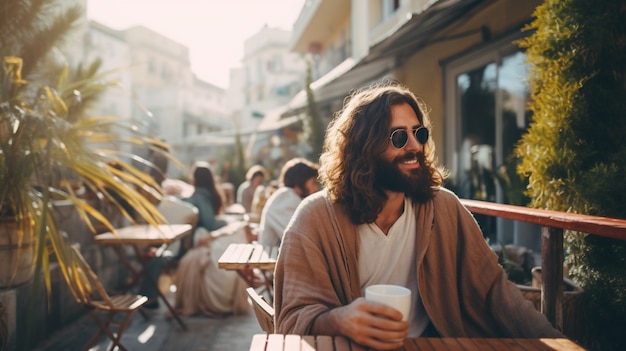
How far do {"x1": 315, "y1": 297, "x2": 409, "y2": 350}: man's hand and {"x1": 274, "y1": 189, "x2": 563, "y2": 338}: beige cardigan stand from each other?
0.23 m

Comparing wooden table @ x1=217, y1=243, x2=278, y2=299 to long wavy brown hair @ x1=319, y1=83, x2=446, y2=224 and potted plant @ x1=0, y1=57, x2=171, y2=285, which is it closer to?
potted plant @ x1=0, y1=57, x2=171, y2=285

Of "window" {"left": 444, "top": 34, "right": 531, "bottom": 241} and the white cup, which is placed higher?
"window" {"left": 444, "top": 34, "right": 531, "bottom": 241}

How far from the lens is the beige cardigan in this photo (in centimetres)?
167

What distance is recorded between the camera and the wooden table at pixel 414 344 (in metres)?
1.35

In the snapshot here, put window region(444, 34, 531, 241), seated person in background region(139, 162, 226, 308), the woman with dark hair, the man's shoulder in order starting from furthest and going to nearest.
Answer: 1. the woman with dark hair
2. window region(444, 34, 531, 241)
3. seated person in background region(139, 162, 226, 308)
4. the man's shoulder

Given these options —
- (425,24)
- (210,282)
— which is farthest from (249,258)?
(425,24)

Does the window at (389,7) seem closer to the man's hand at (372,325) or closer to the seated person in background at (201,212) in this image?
the seated person in background at (201,212)

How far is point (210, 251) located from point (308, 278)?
388 cm

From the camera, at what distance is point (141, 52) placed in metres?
41.8

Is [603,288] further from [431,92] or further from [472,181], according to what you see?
[431,92]

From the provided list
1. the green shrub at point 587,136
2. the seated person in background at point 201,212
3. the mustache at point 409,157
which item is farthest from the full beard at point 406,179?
the seated person in background at point 201,212

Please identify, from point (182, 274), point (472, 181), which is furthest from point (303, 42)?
point (182, 274)

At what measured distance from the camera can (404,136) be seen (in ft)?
6.28

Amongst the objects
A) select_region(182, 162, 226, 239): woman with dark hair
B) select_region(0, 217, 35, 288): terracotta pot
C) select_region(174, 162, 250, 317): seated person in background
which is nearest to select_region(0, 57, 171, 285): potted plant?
select_region(0, 217, 35, 288): terracotta pot
